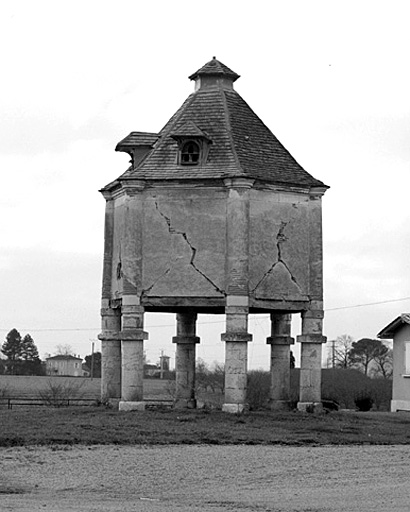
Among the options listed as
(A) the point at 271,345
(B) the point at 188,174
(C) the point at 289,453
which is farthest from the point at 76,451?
(A) the point at 271,345

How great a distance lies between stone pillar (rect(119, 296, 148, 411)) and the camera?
39.2 metres

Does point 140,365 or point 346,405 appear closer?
point 140,365

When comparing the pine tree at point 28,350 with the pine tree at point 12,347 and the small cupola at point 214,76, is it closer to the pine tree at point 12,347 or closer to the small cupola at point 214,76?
the pine tree at point 12,347

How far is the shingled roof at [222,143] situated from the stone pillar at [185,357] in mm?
5934

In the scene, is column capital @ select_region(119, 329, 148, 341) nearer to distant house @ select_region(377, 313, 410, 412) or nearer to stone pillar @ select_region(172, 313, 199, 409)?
stone pillar @ select_region(172, 313, 199, 409)

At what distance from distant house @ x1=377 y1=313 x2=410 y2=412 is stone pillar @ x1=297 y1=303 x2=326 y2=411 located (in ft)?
53.0

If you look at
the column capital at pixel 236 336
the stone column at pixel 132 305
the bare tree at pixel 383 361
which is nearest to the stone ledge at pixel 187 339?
the stone column at pixel 132 305

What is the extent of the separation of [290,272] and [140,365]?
216 inches

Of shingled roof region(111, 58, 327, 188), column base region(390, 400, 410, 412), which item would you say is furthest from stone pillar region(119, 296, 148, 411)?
column base region(390, 400, 410, 412)

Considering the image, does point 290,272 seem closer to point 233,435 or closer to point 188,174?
point 188,174

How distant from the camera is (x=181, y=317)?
4403 cm

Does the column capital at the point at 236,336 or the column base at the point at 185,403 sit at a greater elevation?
the column capital at the point at 236,336

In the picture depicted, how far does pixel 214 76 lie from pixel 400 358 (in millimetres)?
Result: 20228

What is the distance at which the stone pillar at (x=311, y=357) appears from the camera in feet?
134
